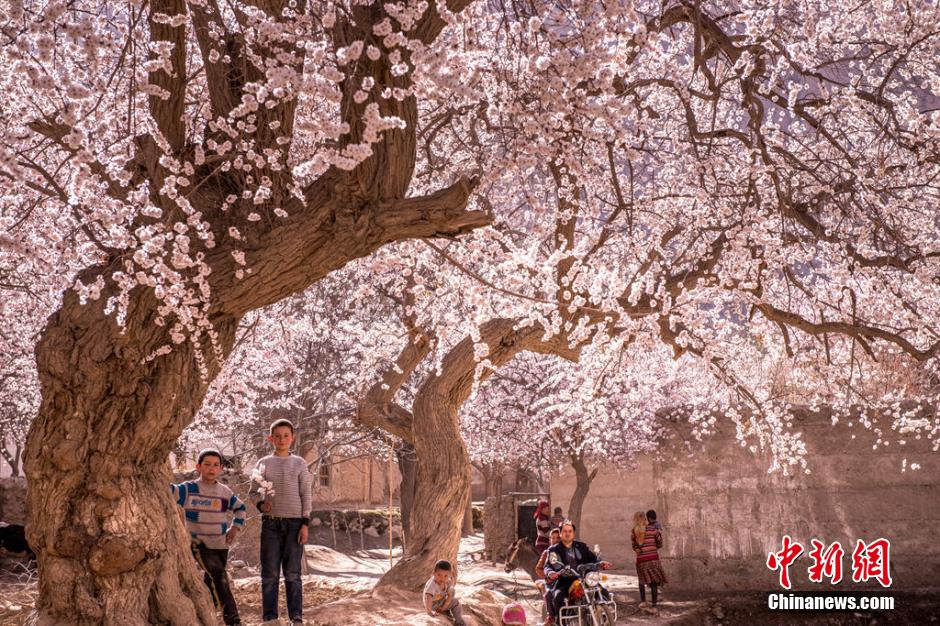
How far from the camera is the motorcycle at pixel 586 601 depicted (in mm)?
8219

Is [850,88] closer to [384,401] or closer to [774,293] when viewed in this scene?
[774,293]

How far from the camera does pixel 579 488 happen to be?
17875 millimetres

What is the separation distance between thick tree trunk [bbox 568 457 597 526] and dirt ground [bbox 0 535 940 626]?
1.38m

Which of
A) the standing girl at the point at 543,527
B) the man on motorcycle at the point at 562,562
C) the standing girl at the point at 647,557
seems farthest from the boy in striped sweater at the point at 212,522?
the standing girl at the point at 647,557

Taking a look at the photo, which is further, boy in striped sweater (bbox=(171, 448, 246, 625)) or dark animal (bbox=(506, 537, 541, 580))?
dark animal (bbox=(506, 537, 541, 580))

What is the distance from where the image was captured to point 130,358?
514 cm

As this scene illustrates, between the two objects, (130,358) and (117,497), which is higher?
(130,358)

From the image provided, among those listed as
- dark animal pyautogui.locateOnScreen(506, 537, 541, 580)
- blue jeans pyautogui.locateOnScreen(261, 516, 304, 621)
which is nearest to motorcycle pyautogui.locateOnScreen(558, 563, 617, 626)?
blue jeans pyautogui.locateOnScreen(261, 516, 304, 621)

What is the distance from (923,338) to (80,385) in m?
8.43

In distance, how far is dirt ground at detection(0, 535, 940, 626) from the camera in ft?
Answer: 26.0

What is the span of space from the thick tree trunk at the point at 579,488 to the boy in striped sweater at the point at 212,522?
38.4 ft

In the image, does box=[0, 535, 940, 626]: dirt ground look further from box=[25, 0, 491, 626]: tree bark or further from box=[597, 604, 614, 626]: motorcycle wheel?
box=[25, 0, 491, 626]: tree bark

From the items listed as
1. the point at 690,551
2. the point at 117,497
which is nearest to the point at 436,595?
the point at 117,497

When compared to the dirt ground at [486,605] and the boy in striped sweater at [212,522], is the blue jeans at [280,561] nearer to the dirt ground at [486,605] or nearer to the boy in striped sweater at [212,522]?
the boy in striped sweater at [212,522]
